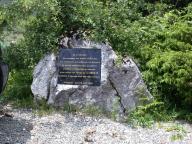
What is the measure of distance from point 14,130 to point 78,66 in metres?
1.37

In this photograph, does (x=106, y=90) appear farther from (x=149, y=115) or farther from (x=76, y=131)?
(x=76, y=131)

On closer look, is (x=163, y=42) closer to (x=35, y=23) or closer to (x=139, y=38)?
(x=139, y=38)

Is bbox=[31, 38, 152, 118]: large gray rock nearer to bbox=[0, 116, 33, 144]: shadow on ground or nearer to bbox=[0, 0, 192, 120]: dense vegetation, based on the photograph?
bbox=[0, 0, 192, 120]: dense vegetation

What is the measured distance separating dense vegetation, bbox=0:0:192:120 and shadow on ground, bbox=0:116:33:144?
36.4 inches

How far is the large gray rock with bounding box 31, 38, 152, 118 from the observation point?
656cm

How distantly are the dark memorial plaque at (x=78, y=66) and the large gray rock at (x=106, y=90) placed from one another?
0.08 m

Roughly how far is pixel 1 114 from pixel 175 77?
2.49 meters

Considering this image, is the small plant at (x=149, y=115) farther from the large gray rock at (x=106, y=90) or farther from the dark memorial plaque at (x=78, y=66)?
the dark memorial plaque at (x=78, y=66)

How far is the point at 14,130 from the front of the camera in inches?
234

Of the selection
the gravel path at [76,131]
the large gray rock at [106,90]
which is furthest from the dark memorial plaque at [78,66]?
the gravel path at [76,131]

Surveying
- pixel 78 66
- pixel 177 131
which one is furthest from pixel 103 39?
pixel 177 131

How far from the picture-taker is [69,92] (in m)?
6.60

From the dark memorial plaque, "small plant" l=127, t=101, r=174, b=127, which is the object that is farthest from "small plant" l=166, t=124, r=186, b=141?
the dark memorial plaque

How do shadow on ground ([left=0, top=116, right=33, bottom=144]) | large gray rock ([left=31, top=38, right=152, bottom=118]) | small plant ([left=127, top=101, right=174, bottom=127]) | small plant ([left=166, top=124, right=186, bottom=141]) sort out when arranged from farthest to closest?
large gray rock ([left=31, top=38, right=152, bottom=118]) < small plant ([left=127, top=101, right=174, bottom=127]) < small plant ([left=166, top=124, right=186, bottom=141]) < shadow on ground ([left=0, top=116, right=33, bottom=144])
